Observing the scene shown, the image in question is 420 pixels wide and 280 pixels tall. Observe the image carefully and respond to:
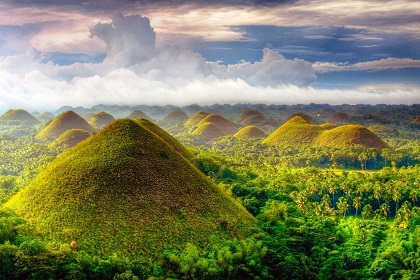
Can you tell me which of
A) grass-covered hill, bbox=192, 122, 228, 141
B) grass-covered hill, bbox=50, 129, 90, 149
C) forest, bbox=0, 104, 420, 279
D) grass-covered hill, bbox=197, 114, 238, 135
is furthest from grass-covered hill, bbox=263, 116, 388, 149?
grass-covered hill, bbox=50, 129, 90, 149

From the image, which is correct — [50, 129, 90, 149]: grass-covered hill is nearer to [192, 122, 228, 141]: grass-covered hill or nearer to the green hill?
[192, 122, 228, 141]: grass-covered hill

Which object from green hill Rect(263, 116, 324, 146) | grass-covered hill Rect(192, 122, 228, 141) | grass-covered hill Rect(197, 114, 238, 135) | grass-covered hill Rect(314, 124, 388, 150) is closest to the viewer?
grass-covered hill Rect(314, 124, 388, 150)

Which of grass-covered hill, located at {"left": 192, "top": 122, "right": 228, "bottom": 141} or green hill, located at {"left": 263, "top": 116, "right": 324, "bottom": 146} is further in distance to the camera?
grass-covered hill, located at {"left": 192, "top": 122, "right": 228, "bottom": 141}

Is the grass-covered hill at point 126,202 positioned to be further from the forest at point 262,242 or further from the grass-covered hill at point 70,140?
the grass-covered hill at point 70,140

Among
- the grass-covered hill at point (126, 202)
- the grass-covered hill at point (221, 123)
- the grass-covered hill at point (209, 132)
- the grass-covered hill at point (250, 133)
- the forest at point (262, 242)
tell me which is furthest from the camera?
the grass-covered hill at point (221, 123)

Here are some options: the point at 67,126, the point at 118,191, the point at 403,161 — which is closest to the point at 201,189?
Result: the point at 118,191

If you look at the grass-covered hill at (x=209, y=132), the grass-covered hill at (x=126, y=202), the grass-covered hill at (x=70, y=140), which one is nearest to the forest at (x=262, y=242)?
the grass-covered hill at (x=126, y=202)

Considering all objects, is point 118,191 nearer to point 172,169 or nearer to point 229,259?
point 172,169
